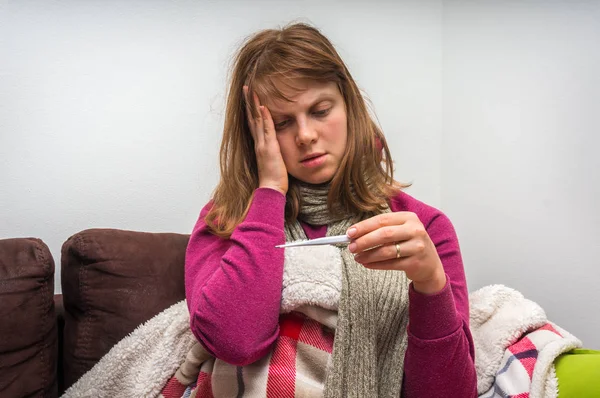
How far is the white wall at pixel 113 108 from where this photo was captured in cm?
125

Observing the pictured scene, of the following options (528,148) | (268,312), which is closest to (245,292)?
(268,312)

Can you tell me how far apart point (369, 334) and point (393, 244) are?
9.9 inches

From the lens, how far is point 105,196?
4.35ft

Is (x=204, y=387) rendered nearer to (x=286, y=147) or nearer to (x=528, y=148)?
(x=286, y=147)

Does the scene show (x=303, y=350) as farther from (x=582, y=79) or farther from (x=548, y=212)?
(x=582, y=79)

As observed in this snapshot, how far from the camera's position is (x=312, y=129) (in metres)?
0.99

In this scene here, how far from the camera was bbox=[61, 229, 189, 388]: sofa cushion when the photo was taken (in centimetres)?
108

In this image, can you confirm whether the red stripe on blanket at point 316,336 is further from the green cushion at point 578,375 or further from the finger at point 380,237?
the green cushion at point 578,375

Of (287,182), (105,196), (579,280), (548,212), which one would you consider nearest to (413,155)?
(548,212)

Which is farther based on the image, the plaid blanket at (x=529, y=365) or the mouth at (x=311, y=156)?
the mouth at (x=311, y=156)

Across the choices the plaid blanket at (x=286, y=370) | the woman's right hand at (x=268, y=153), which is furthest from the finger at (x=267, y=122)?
the plaid blanket at (x=286, y=370)

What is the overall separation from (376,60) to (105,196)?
36.0 inches

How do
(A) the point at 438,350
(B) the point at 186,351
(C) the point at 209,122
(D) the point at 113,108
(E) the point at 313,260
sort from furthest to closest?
(C) the point at 209,122 → (D) the point at 113,108 → (B) the point at 186,351 → (E) the point at 313,260 → (A) the point at 438,350

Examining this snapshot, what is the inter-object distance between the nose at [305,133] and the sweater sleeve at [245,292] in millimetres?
113
